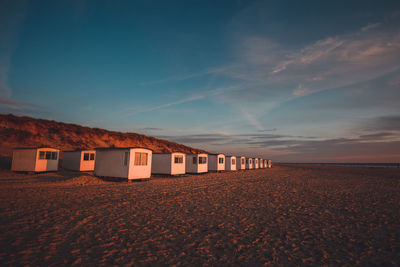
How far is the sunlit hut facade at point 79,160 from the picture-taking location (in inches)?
914

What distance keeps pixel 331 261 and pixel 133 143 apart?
56.3m

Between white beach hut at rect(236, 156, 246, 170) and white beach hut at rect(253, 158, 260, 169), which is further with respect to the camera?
white beach hut at rect(253, 158, 260, 169)

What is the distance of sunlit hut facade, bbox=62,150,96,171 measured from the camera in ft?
76.2

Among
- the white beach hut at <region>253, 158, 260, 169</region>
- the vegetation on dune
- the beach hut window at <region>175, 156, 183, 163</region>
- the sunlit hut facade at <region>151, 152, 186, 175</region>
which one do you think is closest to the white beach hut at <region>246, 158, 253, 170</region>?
the white beach hut at <region>253, 158, 260, 169</region>

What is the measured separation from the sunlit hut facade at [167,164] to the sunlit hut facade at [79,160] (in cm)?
726

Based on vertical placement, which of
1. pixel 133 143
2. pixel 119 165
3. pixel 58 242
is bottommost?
pixel 58 242

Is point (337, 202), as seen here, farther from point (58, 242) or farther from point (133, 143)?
point (133, 143)

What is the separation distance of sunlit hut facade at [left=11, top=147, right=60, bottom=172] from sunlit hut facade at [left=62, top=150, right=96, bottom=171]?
8.98 ft

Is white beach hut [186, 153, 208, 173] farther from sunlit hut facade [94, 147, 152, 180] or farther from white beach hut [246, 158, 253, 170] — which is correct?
white beach hut [246, 158, 253, 170]

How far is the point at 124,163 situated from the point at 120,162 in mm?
404

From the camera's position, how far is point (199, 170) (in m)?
24.9

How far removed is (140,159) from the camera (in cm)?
1706

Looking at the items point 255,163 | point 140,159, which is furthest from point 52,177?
point 255,163

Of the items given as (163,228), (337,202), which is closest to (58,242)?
(163,228)
